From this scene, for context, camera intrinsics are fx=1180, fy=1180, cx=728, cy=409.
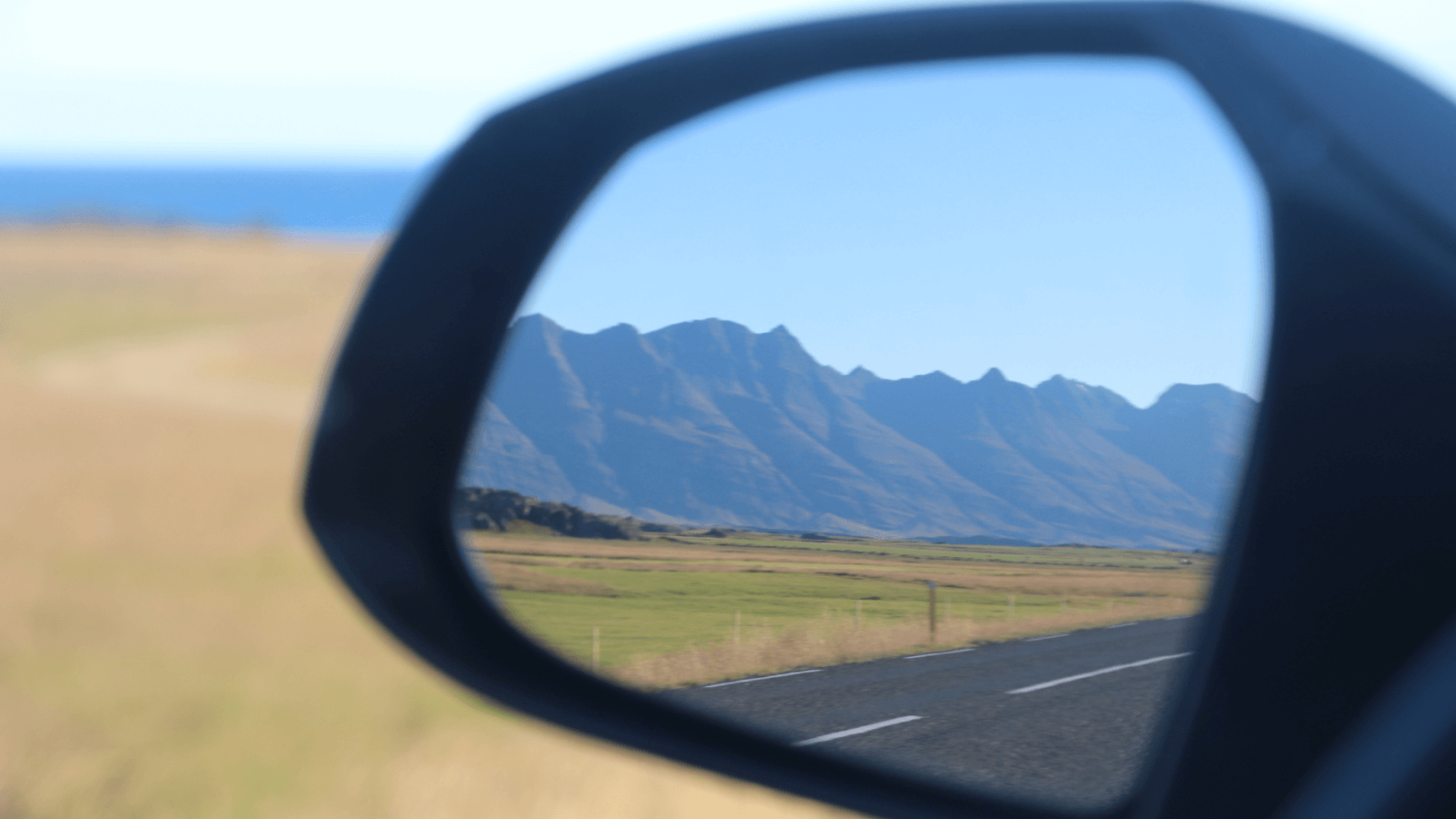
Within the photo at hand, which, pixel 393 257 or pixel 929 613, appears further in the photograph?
pixel 393 257

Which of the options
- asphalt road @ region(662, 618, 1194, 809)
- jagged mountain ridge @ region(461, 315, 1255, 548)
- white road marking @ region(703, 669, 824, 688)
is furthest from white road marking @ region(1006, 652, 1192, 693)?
white road marking @ region(703, 669, 824, 688)

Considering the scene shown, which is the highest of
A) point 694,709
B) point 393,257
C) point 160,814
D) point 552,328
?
point 393,257

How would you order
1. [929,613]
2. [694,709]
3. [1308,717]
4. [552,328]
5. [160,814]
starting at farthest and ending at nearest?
[160,814] → [552,328] → [694,709] → [929,613] → [1308,717]

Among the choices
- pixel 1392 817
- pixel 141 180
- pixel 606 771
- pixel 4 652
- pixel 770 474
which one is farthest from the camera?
pixel 141 180

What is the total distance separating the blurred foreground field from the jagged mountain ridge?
40 centimetres

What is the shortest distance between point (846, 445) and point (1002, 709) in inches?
13.8

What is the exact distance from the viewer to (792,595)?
150 centimetres

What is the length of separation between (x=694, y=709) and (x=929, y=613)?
0.51 meters

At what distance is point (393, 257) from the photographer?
2.04m

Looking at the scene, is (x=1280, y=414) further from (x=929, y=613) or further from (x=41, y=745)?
(x=41, y=745)

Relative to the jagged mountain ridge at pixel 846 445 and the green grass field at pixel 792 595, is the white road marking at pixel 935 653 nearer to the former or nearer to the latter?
the green grass field at pixel 792 595

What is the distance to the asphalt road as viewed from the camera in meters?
1.12

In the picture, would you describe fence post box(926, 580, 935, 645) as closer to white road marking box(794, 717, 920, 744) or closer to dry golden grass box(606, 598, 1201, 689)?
dry golden grass box(606, 598, 1201, 689)

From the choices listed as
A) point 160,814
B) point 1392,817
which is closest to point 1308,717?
point 1392,817
